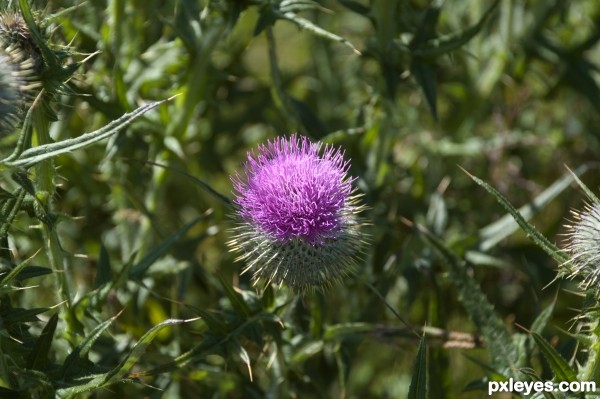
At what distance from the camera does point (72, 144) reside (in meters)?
2.38

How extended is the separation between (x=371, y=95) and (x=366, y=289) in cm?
106

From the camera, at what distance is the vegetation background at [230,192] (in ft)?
9.96

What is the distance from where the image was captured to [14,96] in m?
2.44

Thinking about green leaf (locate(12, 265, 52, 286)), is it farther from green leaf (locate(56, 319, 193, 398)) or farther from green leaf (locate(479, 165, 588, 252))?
green leaf (locate(479, 165, 588, 252))

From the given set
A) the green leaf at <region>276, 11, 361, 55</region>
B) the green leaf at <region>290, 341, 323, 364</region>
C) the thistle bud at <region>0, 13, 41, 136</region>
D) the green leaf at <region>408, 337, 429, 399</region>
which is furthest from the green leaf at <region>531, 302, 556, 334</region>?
the thistle bud at <region>0, 13, 41, 136</region>

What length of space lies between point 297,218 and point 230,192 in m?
0.70

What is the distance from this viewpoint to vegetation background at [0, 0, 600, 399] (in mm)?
3035

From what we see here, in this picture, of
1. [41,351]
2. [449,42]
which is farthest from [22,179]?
[449,42]

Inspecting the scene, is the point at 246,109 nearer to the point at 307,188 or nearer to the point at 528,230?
the point at 307,188

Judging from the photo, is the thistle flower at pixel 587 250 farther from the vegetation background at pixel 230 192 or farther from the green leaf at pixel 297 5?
the green leaf at pixel 297 5

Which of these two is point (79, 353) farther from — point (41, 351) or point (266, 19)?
point (266, 19)

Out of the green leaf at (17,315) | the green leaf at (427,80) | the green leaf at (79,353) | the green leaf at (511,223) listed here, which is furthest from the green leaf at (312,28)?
the green leaf at (17,315)

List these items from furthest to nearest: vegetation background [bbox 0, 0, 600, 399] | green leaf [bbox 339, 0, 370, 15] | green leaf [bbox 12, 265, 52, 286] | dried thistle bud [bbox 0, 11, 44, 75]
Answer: green leaf [bbox 339, 0, 370, 15], vegetation background [bbox 0, 0, 600, 399], green leaf [bbox 12, 265, 52, 286], dried thistle bud [bbox 0, 11, 44, 75]

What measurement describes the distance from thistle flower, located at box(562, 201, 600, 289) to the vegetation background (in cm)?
28
